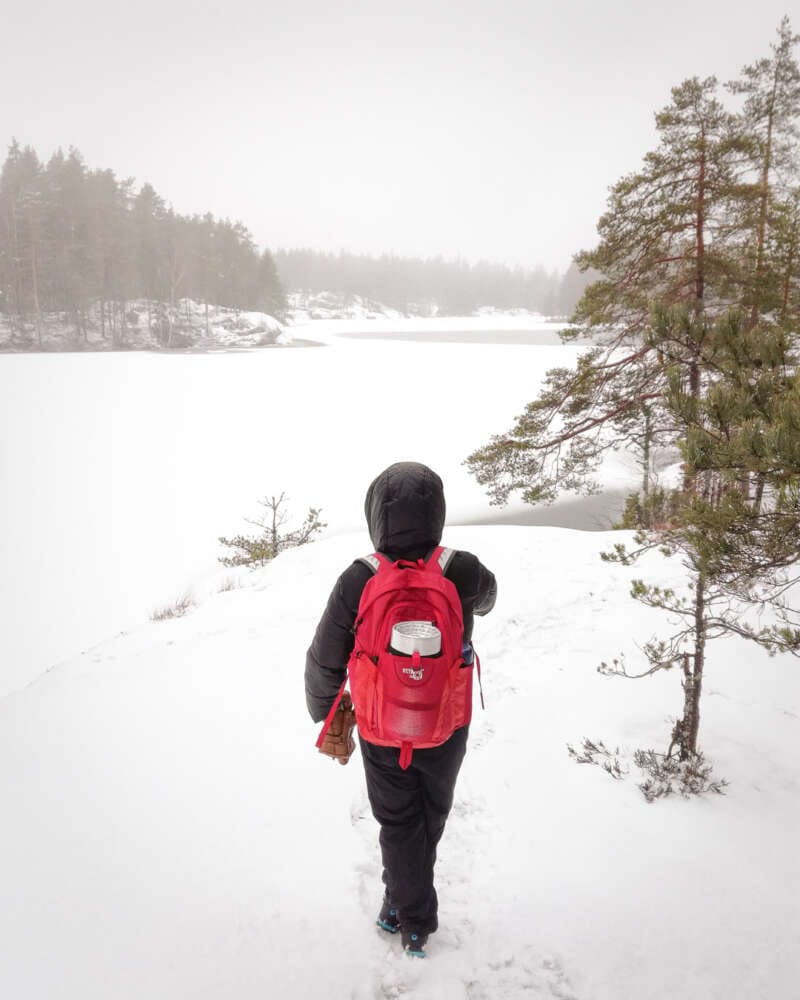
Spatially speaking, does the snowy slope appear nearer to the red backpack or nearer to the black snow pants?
the black snow pants

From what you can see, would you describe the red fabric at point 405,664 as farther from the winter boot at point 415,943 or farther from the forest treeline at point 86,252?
the forest treeline at point 86,252

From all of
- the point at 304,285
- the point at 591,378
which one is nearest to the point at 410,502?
the point at 591,378

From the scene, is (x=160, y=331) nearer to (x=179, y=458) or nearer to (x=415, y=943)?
(x=179, y=458)

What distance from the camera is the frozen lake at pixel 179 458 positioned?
12656 millimetres

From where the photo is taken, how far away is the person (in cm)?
212

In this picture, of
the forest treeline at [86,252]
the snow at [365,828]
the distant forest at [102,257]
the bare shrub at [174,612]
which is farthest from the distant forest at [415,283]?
the snow at [365,828]

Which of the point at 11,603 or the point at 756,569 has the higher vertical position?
the point at 756,569

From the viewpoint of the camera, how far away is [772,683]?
4469 mm

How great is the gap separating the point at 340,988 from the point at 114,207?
55.3 meters

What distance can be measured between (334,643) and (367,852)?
163cm

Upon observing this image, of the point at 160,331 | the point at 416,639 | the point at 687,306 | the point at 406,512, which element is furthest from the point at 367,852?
the point at 160,331

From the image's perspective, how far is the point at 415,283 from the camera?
124 m

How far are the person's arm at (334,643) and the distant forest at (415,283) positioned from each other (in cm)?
9812

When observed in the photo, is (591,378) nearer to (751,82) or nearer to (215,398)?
(751,82)
